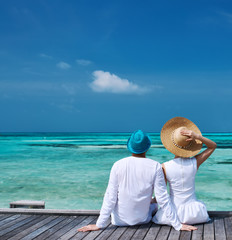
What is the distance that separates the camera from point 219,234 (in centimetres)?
300

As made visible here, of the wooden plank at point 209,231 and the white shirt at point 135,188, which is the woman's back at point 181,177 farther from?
the wooden plank at point 209,231

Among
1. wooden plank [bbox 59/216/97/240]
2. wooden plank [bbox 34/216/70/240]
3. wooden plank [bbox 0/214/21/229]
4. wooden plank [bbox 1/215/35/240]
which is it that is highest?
wooden plank [bbox 0/214/21/229]

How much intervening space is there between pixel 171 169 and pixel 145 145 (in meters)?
0.42

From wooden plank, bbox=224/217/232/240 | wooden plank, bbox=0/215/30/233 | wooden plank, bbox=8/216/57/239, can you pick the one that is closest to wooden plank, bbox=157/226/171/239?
wooden plank, bbox=224/217/232/240

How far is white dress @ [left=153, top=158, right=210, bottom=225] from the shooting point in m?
3.15

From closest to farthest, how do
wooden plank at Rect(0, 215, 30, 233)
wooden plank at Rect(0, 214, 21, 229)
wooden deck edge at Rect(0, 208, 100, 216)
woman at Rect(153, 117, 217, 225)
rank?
woman at Rect(153, 117, 217, 225) → wooden plank at Rect(0, 215, 30, 233) → wooden plank at Rect(0, 214, 21, 229) → wooden deck edge at Rect(0, 208, 100, 216)

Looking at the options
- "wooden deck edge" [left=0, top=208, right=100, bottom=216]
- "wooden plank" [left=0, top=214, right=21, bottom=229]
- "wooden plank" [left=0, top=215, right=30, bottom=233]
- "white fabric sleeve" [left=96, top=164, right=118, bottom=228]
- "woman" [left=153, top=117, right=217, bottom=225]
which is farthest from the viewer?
"wooden deck edge" [left=0, top=208, right=100, bottom=216]

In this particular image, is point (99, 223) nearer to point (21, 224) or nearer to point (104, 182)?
point (21, 224)

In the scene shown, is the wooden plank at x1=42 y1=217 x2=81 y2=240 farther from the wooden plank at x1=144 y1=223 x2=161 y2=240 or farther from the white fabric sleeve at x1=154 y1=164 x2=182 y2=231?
the white fabric sleeve at x1=154 y1=164 x2=182 y2=231

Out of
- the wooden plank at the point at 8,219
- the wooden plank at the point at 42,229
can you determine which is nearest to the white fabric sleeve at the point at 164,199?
the wooden plank at the point at 42,229

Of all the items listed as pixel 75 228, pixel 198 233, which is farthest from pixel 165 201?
pixel 75 228

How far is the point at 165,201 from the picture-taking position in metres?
3.04

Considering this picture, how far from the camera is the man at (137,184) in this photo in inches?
117

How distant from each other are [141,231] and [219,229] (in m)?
0.79
